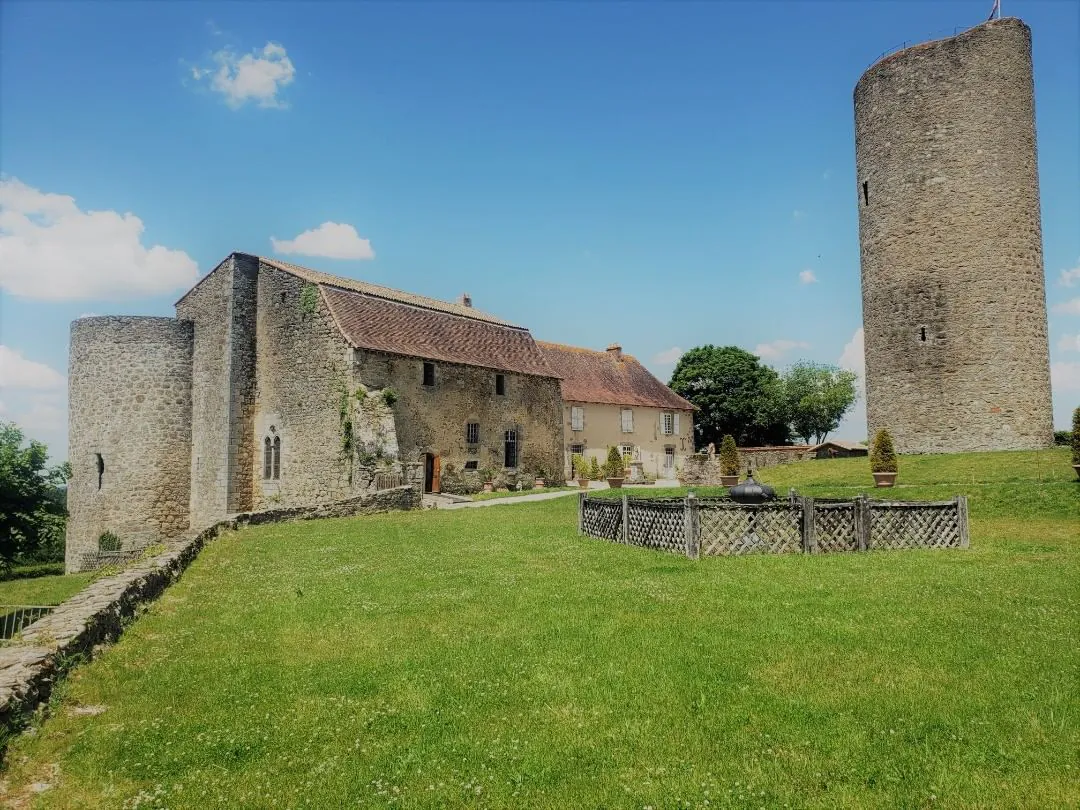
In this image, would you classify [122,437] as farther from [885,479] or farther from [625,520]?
[885,479]

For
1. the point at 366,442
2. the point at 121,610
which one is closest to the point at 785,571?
the point at 121,610

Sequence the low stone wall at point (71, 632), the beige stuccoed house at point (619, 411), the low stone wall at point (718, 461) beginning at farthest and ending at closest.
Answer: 1. the beige stuccoed house at point (619, 411)
2. the low stone wall at point (718, 461)
3. the low stone wall at point (71, 632)

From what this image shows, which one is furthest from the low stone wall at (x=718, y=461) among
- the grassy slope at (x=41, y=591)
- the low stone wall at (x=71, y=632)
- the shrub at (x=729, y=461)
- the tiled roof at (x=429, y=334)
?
the grassy slope at (x=41, y=591)

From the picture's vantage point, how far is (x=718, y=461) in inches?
1315

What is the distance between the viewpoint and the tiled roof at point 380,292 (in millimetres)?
32188

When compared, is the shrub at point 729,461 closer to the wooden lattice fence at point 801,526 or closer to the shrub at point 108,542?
the wooden lattice fence at point 801,526

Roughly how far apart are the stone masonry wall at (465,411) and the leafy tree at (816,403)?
32.0 m

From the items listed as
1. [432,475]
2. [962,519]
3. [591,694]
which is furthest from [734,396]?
[591,694]

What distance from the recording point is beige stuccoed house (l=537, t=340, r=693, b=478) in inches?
1731

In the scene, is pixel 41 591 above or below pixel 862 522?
below

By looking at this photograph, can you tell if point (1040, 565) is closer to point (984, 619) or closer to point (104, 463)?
point (984, 619)

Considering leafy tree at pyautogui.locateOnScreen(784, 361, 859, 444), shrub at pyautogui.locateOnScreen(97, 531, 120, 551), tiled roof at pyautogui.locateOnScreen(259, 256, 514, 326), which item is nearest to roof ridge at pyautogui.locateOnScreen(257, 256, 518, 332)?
tiled roof at pyautogui.locateOnScreen(259, 256, 514, 326)

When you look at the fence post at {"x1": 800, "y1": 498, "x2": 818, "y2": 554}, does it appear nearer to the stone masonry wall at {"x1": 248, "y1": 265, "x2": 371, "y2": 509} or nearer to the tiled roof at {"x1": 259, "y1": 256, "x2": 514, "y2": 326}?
the stone masonry wall at {"x1": 248, "y1": 265, "x2": 371, "y2": 509}

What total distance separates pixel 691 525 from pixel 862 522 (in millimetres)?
3349
